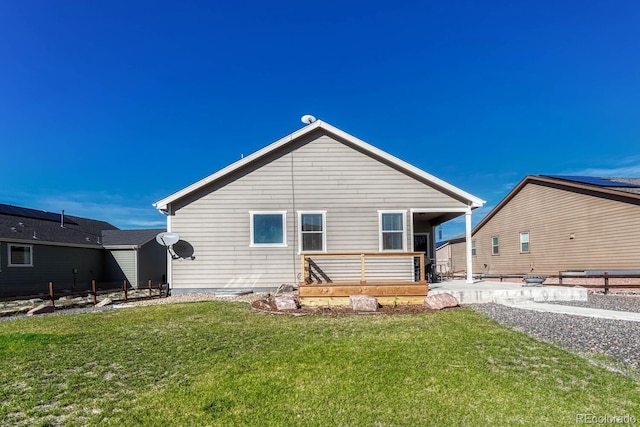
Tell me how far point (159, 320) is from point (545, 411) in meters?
6.88

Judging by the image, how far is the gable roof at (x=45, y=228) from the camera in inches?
652

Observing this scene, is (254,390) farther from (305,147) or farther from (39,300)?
(39,300)

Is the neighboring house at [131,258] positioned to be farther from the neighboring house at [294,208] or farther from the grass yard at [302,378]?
the grass yard at [302,378]

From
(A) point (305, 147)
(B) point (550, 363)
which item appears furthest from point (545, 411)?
(A) point (305, 147)

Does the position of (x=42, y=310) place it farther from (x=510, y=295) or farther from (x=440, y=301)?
(x=510, y=295)

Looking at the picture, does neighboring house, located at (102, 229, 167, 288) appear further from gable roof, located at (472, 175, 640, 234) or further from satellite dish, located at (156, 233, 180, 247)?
gable roof, located at (472, 175, 640, 234)

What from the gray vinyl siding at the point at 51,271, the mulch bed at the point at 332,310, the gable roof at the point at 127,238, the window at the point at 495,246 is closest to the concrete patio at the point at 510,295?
the mulch bed at the point at 332,310

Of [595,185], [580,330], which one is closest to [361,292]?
[580,330]

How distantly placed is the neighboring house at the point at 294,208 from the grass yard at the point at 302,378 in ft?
16.0

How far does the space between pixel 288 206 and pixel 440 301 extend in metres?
5.41

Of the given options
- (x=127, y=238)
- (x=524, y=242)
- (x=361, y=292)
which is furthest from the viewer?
(x=127, y=238)

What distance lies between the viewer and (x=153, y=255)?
886 inches

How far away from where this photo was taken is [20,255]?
16375 millimetres

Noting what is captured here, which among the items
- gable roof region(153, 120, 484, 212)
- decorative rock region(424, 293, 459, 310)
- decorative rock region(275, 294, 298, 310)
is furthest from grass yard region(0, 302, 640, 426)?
gable roof region(153, 120, 484, 212)
